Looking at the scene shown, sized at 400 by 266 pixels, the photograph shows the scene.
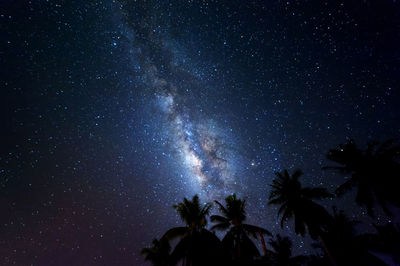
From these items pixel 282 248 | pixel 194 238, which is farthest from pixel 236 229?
pixel 282 248

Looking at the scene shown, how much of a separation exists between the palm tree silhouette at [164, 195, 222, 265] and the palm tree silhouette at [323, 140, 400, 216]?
13.7m

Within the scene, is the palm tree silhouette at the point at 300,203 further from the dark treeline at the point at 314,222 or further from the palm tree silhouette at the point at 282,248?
the palm tree silhouette at the point at 282,248

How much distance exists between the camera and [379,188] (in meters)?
19.6

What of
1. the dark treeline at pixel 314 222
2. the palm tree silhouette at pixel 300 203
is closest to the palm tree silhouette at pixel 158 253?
the dark treeline at pixel 314 222

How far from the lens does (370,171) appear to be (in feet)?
65.1

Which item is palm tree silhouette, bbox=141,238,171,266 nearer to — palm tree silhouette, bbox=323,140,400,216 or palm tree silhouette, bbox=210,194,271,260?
palm tree silhouette, bbox=210,194,271,260

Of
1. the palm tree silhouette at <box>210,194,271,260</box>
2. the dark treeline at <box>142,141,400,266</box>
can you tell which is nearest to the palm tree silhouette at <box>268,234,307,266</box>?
the dark treeline at <box>142,141,400,266</box>

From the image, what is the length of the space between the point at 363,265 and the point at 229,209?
60.6 feet

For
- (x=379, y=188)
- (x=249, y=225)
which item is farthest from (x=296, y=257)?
(x=379, y=188)

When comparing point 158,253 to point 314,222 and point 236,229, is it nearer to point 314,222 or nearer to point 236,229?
point 236,229

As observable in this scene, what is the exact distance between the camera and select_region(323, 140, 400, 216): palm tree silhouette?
62.7 ft

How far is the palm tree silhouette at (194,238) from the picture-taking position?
17688 mm

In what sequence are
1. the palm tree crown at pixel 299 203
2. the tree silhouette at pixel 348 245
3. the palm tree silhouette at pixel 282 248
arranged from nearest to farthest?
the palm tree crown at pixel 299 203 → the tree silhouette at pixel 348 245 → the palm tree silhouette at pixel 282 248

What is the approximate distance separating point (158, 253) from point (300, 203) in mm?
21907
